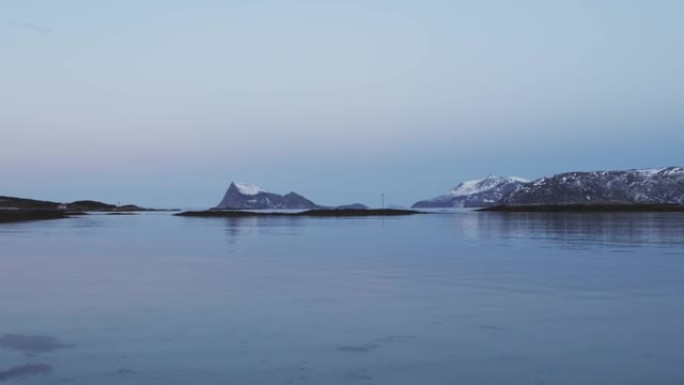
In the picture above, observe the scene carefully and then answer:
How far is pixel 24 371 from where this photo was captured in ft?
44.9

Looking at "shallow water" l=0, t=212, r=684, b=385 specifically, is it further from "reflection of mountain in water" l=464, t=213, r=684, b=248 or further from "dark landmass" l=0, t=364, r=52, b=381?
"reflection of mountain in water" l=464, t=213, r=684, b=248

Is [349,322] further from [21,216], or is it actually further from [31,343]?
[21,216]

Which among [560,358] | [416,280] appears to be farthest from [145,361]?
[416,280]

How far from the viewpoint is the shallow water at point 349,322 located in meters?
13.9

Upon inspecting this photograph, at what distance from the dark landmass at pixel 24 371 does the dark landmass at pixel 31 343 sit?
5.61ft

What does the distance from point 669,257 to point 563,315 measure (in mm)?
26219

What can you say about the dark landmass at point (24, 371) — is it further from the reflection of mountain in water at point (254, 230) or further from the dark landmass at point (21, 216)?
the dark landmass at point (21, 216)

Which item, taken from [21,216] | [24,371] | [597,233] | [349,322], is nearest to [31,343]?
[24,371]

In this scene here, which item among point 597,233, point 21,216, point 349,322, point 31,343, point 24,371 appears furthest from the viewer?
point 21,216

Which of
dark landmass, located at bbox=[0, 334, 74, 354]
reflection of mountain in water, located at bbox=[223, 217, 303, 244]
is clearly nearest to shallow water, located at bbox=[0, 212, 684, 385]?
dark landmass, located at bbox=[0, 334, 74, 354]

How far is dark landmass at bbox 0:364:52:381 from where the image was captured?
1330cm

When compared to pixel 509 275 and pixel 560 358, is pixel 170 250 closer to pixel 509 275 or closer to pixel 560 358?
pixel 509 275

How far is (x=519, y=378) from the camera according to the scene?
43.5 ft

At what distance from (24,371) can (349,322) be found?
9.63 m
